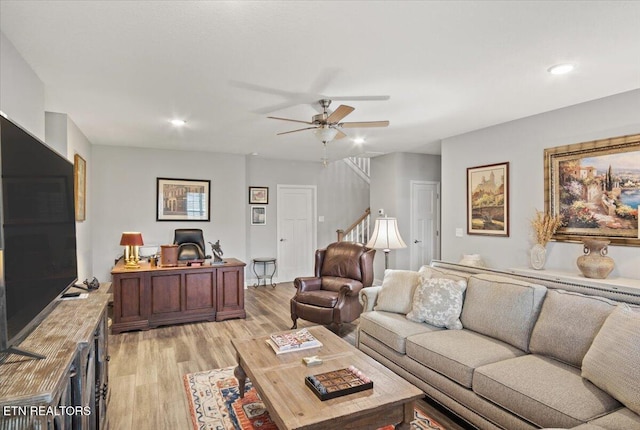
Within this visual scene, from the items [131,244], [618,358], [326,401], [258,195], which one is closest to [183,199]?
[258,195]

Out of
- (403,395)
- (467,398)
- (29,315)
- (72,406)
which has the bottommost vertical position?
(467,398)

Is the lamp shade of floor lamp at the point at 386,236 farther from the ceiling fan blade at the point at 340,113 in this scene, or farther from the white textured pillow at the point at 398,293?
the ceiling fan blade at the point at 340,113

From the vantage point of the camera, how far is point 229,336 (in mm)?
4090

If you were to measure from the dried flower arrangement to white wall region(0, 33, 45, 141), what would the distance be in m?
4.75

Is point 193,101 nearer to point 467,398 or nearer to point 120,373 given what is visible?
point 120,373

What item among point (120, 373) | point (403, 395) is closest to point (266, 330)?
point (120, 373)

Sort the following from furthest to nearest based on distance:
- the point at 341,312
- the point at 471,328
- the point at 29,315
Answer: the point at 341,312 → the point at 471,328 → the point at 29,315

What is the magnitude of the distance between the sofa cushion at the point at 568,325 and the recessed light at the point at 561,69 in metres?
1.69

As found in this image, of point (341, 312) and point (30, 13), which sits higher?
point (30, 13)

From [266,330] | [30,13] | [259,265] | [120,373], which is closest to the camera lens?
[30,13]

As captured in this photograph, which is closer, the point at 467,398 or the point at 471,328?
the point at 467,398

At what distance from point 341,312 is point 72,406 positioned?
284 cm

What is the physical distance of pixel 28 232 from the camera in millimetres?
1430

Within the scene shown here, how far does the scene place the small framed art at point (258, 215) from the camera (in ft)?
23.5
